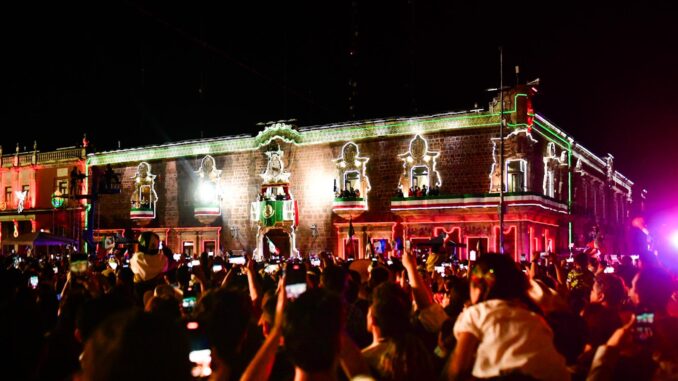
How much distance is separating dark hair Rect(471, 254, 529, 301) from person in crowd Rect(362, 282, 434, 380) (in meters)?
0.57

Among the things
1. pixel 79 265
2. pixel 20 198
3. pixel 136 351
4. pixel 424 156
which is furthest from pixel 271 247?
pixel 136 351

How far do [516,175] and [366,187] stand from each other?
8.21 metres

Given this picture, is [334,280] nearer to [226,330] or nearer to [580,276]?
[226,330]

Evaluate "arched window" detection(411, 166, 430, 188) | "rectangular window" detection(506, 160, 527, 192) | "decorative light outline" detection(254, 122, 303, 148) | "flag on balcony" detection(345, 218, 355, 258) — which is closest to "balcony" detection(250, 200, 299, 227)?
"decorative light outline" detection(254, 122, 303, 148)

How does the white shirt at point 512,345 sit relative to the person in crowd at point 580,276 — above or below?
above

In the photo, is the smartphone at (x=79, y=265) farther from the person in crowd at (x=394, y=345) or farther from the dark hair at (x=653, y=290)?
the dark hair at (x=653, y=290)

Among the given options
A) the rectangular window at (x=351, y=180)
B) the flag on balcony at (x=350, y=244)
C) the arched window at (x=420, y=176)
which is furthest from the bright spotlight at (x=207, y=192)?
the arched window at (x=420, y=176)

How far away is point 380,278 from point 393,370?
3.54m

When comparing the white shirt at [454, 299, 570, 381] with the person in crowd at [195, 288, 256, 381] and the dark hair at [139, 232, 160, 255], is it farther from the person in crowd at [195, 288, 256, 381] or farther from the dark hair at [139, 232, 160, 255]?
the dark hair at [139, 232, 160, 255]

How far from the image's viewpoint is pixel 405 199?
1216 inches

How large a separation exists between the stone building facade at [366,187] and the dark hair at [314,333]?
26669 mm

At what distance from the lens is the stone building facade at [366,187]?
29547mm

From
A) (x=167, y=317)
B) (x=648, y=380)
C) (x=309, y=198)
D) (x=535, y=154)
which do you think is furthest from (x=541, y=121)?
(x=167, y=317)

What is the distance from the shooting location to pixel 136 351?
207 cm
